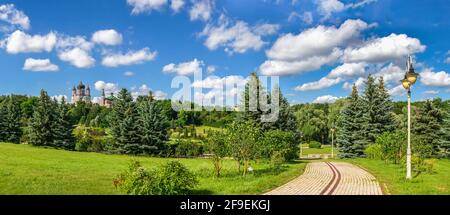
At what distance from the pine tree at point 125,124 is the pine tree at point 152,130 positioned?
0.72m

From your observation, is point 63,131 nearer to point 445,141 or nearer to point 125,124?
point 125,124

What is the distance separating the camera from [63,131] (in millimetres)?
48719

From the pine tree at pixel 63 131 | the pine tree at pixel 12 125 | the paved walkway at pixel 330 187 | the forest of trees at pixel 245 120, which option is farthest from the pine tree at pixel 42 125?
the paved walkway at pixel 330 187

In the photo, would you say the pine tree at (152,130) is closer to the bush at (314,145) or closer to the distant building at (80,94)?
the bush at (314,145)

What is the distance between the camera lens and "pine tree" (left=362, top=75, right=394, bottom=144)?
148 feet

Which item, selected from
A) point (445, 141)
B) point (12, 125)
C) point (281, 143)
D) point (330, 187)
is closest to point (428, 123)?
point (445, 141)

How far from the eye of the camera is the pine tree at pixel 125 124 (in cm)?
4609

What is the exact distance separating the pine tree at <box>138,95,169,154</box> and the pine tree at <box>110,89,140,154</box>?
0.72m

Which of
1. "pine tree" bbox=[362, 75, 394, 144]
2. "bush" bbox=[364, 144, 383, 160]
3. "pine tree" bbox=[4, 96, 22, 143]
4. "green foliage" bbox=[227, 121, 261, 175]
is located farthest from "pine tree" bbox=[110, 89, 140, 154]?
"green foliage" bbox=[227, 121, 261, 175]

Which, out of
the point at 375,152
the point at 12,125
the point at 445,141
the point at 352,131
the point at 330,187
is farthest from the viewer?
the point at 12,125

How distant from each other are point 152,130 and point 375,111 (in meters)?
25.7

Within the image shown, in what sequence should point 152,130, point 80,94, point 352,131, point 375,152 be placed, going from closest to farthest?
point 375,152 → point 152,130 → point 352,131 → point 80,94
